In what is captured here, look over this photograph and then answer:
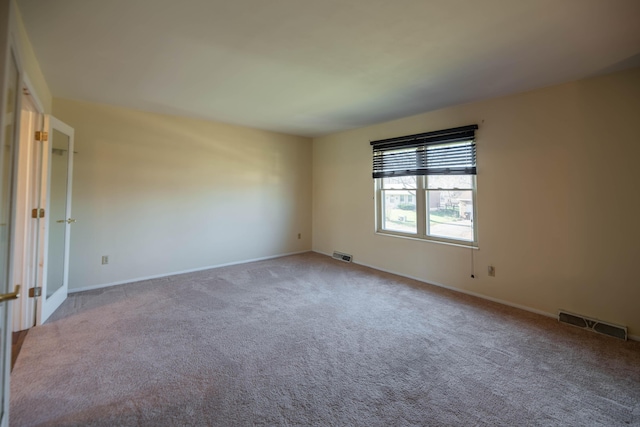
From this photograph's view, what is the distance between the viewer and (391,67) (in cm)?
252

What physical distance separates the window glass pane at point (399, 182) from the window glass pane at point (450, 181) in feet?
0.89

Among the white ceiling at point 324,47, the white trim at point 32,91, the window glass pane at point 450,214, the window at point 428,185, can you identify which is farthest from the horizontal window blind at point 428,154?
the white trim at point 32,91

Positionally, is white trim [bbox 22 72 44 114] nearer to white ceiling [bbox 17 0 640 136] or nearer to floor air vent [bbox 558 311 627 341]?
white ceiling [bbox 17 0 640 136]

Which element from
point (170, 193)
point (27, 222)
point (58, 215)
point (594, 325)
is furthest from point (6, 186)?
point (594, 325)

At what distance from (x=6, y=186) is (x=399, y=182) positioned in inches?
165

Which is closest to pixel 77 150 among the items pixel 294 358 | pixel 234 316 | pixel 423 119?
pixel 234 316

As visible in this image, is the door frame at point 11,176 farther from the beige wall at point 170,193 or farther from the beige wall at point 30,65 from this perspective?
the beige wall at point 170,193

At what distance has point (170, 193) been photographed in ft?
13.9

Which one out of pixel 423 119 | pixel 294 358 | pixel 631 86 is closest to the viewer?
pixel 294 358

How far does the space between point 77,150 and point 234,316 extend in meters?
3.05

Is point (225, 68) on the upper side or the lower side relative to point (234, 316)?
upper

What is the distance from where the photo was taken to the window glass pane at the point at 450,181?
3.60m

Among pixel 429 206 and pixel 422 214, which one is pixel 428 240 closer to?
pixel 422 214

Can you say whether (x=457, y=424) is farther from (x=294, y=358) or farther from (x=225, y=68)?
(x=225, y=68)
